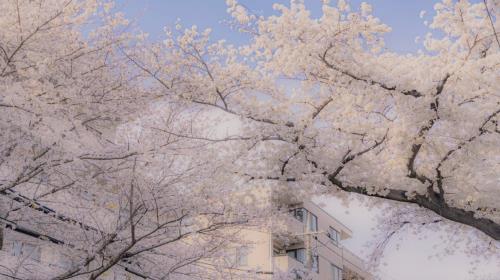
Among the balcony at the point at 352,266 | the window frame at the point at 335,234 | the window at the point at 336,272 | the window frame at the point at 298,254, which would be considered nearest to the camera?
the window frame at the point at 298,254

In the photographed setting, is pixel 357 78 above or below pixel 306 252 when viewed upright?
above

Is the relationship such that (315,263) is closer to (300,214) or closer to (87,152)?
(300,214)

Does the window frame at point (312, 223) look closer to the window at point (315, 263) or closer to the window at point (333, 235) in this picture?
the window at point (315, 263)

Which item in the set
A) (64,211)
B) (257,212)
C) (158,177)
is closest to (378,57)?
(257,212)

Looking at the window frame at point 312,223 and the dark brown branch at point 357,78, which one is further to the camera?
the window frame at point 312,223

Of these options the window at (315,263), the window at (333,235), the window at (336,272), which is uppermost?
the window at (333,235)

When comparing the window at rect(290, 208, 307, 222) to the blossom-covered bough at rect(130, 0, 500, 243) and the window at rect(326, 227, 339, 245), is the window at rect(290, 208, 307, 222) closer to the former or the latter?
the window at rect(326, 227, 339, 245)

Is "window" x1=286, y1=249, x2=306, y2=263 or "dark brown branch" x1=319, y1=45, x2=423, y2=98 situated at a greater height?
"dark brown branch" x1=319, y1=45, x2=423, y2=98

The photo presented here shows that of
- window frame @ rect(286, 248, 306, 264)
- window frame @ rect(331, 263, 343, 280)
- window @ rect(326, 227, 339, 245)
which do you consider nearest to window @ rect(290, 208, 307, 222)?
window frame @ rect(286, 248, 306, 264)

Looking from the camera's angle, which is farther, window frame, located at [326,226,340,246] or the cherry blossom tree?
window frame, located at [326,226,340,246]

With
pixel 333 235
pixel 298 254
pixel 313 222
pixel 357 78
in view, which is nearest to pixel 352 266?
pixel 333 235

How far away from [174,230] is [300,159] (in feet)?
7.46

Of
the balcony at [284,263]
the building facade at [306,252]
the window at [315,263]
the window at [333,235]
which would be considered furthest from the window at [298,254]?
the window at [333,235]

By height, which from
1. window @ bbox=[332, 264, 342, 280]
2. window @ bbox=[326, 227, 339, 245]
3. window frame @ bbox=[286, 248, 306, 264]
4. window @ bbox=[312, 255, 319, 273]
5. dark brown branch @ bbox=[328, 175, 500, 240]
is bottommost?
window @ bbox=[332, 264, 342, 280]
